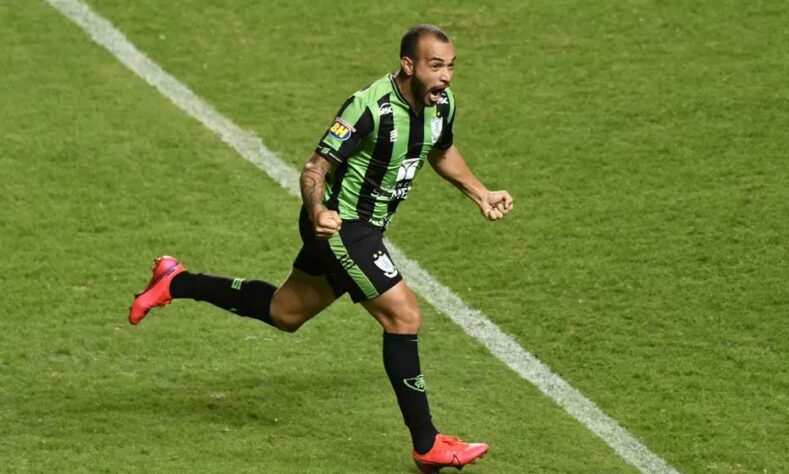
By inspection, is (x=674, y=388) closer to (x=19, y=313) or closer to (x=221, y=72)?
(x=19, y=313)

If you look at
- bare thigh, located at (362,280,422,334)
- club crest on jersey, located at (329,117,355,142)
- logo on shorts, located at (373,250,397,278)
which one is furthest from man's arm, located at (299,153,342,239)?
bare thigh, located at (362,280,422,334)

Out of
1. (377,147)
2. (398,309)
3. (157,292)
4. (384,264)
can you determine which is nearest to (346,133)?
(377,147)

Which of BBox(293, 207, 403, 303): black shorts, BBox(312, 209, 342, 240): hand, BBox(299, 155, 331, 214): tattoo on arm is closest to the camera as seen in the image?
BBox(312, 209, 342, 240): hand

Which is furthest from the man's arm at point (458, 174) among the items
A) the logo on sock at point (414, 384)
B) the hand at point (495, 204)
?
the logo on sock at point (414, 384)

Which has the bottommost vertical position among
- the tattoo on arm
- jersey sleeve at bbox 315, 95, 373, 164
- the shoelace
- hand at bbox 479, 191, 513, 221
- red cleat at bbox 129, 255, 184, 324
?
the shoelace

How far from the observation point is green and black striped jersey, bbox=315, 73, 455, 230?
690 cm

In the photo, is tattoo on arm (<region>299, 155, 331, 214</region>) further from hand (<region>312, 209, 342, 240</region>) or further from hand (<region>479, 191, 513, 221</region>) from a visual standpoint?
hand (<region>479, 191, 513, 221</region>)

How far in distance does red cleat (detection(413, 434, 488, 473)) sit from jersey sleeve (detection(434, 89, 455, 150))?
1.35m

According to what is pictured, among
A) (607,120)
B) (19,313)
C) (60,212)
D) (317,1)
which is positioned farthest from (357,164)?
(317,1)

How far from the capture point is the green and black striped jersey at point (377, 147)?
6898 mm

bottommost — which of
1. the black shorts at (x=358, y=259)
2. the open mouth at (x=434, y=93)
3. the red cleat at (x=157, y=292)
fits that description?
the red cleat at (x=157, y=292)

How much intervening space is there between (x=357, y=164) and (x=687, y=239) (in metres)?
3.11

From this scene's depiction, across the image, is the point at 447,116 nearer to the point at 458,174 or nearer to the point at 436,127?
the point at 436,127

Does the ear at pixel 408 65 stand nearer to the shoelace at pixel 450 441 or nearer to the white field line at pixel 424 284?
the shoelace at pixel 450 441
